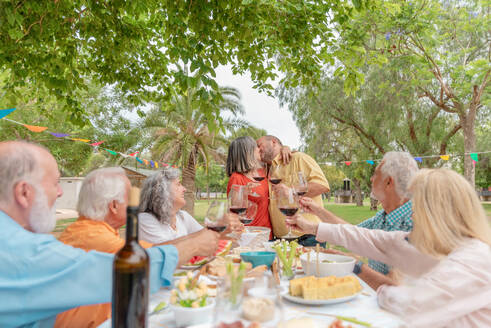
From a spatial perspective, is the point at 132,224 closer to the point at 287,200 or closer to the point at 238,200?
the point at 238,200

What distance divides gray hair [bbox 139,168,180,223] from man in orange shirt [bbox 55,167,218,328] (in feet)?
2.44

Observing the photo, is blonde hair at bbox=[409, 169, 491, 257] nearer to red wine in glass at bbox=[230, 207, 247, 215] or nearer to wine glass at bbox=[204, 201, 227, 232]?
wine glass at bbox=[204, 201, 227, 232]

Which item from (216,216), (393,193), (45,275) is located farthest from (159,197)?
(393,193)

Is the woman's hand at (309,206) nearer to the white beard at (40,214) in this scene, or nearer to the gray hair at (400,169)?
the gray hair at (400,169)

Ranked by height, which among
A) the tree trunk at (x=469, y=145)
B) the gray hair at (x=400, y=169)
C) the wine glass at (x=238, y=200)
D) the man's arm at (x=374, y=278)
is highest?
the tree trunk at (x=469, y=145)

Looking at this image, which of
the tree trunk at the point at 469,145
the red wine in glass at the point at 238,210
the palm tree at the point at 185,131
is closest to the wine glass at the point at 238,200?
the red wine in glass at the point at 238,210

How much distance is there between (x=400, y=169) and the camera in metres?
2.48

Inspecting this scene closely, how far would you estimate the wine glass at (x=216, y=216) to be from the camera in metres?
1.78

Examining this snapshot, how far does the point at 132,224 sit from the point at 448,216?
1216 millimetres

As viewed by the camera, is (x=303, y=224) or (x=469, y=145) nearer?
(x=303, y=224)

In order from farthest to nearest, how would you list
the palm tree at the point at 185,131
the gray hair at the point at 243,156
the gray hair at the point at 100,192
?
the palm tree at the point at 185,131 → the gray hair at the point at 243,156 → the gray hair at the point at 100,192

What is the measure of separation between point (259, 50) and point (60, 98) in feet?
10.3

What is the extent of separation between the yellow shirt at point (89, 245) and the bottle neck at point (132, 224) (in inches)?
25.9

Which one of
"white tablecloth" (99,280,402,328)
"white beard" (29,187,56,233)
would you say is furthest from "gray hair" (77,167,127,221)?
"white tablecloth" (99,280,402,328)
